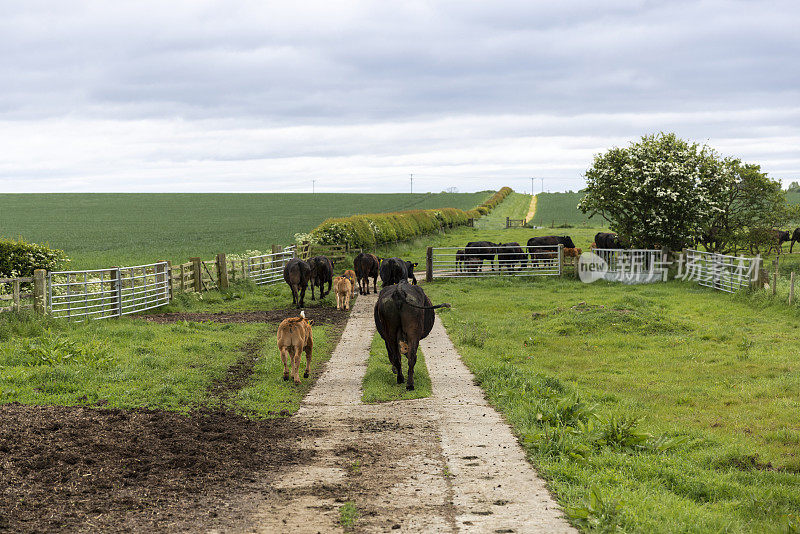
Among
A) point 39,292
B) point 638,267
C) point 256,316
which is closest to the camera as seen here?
point 39,292

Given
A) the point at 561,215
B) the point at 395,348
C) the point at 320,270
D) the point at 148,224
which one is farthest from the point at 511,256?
the point at 148,224

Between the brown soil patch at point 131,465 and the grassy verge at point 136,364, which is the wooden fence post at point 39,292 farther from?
the brown soil patch at point 131,465

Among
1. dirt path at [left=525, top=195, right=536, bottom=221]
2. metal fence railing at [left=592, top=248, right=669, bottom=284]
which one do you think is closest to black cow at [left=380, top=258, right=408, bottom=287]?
metal fence railing at [left=592, top=248, right=669, bottom=284]

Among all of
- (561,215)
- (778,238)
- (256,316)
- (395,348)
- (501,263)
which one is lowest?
(256,316)

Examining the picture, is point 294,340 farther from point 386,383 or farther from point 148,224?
point 148,224

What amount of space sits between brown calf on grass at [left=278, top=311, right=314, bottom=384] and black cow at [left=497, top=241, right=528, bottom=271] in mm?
19635

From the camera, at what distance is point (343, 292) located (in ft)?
70.4

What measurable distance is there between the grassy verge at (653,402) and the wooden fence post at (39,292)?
9.90 metres

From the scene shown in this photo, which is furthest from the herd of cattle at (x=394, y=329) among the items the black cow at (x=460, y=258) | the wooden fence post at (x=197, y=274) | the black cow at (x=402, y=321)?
the black cow at (x=460, y=258)

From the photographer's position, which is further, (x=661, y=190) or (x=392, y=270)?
(x=661, y=190)

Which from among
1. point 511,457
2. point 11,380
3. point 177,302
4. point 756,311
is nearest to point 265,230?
point 177,302

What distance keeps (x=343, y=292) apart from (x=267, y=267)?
325 inches

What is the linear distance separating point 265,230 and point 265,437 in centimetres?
5988

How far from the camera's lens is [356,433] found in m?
8.91
